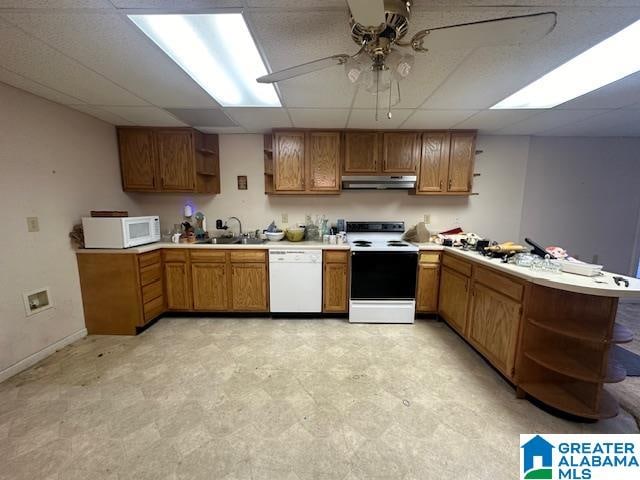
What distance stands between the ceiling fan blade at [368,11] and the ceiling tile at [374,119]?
157cm

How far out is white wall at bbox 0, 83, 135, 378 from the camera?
201 cm

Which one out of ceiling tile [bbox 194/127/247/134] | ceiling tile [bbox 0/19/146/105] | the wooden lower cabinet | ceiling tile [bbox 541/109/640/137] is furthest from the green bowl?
ceiling tile [bbox 541/109/640/137]

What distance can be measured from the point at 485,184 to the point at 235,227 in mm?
3478

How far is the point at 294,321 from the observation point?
300cm

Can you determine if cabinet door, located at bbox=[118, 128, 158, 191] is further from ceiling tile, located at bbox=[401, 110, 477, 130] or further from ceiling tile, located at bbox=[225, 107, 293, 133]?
ceiling tile, located at bbox=[401, 110, 477, 130]

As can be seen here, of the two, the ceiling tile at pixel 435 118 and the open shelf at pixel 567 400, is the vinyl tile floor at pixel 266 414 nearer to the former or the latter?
the open shelf at pixel 567 400

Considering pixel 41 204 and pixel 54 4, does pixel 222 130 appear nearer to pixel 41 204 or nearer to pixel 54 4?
pixel 41 204

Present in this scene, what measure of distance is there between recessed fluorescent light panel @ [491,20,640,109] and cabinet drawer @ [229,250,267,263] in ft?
9.17

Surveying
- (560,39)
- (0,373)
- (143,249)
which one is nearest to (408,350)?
(560,39)

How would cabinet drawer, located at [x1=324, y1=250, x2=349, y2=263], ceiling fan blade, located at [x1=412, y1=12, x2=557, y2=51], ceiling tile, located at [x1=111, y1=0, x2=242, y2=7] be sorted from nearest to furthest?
1. ceiling fan blade, located at [x1=412, y1=12, x2=557, y2=51]
2. ceiling tile, located at [x1=111, y1=0, x2=242, y2=7]
3. cabinet drawer, located at [x1=324, y1=250, x2=349, y2=263]

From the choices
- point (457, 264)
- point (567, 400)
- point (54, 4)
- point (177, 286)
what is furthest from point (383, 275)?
point (54, 4)

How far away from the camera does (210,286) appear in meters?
3.00

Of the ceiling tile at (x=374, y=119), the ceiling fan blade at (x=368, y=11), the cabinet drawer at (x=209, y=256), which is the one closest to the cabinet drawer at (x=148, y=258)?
the cabinet drawer at (x=209, y=256)

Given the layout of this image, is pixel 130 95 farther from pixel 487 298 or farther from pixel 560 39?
pixel 487 298
